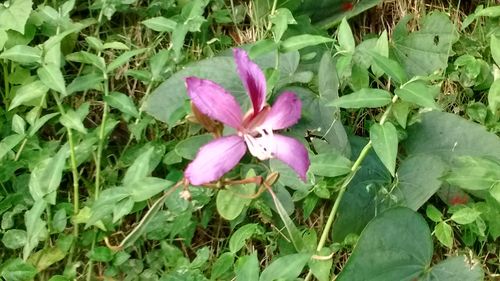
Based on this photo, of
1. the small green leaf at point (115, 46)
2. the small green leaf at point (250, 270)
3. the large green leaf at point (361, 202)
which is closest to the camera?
the small green leaf at point (250, 270)

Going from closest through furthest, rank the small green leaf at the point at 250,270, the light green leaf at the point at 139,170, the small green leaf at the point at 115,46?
1. the small green leaf at the point at 250,270
2. the light green leaf at the point at 139,170
3. the small green leaf at the point at 115,46

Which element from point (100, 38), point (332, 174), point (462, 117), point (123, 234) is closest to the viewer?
point (332, 174)

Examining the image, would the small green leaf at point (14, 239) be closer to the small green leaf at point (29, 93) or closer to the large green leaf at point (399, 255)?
the small green leaf at point (29, 93)

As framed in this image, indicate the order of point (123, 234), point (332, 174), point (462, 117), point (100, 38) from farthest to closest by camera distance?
point (100, 38), point (462, 117), point (123, 234), point (332, 174)

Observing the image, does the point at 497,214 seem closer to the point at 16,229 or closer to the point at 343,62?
the point at 343,62

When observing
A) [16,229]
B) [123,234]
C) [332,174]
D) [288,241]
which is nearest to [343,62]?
[332,174]

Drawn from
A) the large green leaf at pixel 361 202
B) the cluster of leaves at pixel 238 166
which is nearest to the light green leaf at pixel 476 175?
the cluster of leaves at pixel 238 166

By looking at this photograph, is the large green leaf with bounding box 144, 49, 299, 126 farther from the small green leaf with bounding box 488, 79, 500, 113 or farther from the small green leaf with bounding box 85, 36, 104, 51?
the small green leaf with bounding box 488, 79, 500, 113
